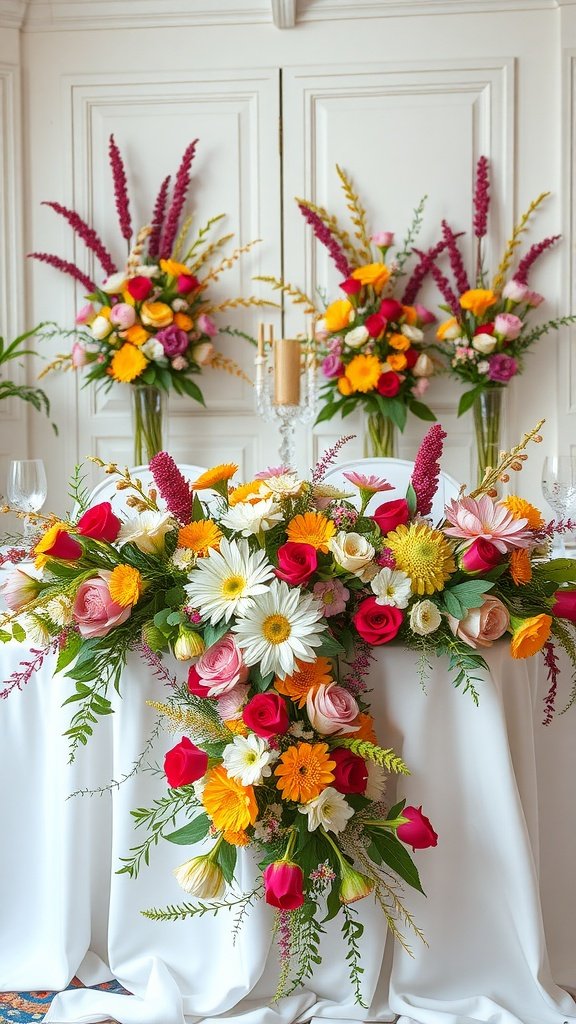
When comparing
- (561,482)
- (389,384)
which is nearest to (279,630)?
(561,482)

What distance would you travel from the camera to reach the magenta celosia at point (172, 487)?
1.35m

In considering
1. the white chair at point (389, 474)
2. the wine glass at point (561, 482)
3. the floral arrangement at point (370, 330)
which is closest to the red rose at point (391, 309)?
the floral arrangement at point (370, 330)

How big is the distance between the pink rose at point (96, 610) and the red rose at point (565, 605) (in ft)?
2.15

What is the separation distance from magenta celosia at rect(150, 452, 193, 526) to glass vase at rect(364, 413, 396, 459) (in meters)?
2.01

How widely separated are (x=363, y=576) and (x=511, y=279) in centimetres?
243

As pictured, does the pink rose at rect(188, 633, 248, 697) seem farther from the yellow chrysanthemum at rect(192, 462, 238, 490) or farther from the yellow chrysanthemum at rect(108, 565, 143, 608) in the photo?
the yellow chrysanthemum at rect(192, 462, 238, 490)

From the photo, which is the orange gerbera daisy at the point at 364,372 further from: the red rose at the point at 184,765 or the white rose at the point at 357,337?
the red rose at the point at 184,765

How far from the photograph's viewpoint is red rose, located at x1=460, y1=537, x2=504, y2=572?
4.24 feet

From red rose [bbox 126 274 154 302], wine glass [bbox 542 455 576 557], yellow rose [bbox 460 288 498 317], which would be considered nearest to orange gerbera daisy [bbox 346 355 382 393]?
yellow rose [bbox 460 288 498 317]

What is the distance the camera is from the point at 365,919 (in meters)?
1.40

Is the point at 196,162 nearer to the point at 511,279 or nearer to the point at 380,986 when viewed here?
the point at 511,279

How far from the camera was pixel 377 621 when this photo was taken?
1304 mm

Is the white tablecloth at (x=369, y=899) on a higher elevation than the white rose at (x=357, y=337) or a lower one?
lower

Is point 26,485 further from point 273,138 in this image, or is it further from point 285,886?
point 273,138
